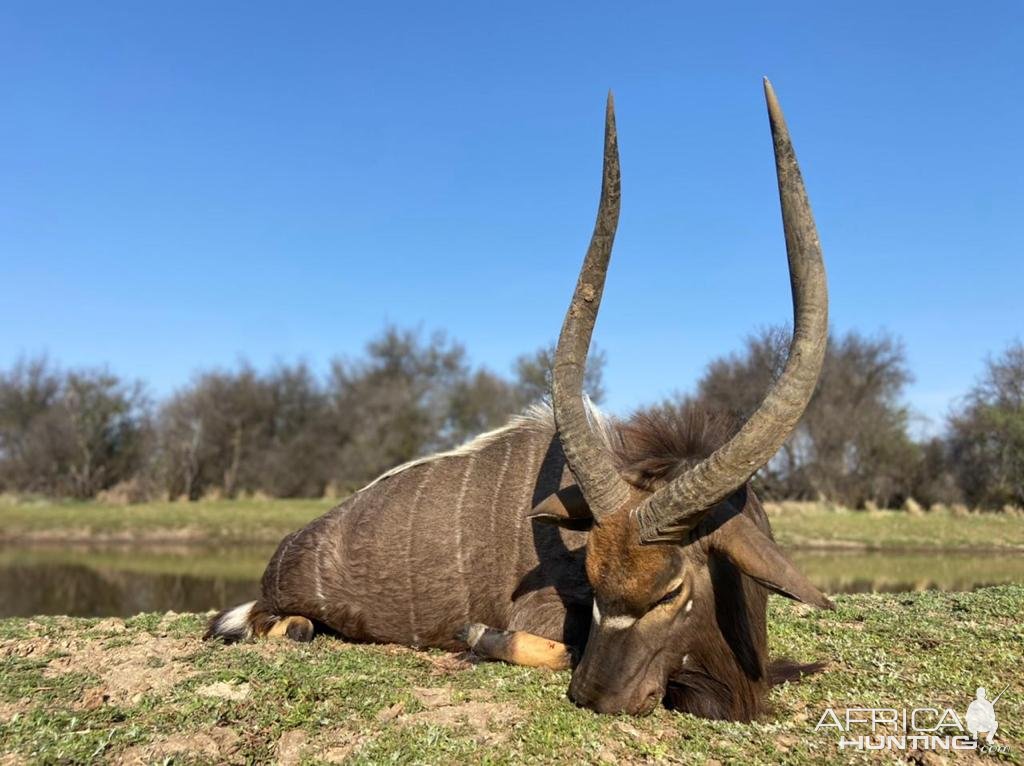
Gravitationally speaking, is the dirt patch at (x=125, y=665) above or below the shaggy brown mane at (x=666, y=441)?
below

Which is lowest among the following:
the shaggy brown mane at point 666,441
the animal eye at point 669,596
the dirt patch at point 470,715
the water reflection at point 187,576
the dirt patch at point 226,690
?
the water reflection at point 187,576

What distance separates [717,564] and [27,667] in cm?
385

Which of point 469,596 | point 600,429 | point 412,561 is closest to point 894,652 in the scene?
point 600,429

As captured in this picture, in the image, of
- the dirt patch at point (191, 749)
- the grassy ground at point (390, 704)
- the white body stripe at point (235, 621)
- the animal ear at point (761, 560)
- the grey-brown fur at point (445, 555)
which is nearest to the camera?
the dirt patch at point (191, 749)

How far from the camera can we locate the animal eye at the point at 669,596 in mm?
3928

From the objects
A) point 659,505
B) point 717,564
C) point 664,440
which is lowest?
point 717,564

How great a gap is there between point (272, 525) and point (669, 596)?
25.0 metres

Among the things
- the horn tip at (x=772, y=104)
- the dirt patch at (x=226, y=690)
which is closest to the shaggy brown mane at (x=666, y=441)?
the horn tip at (x=772, y=104)

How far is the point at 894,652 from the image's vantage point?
514 centimetres

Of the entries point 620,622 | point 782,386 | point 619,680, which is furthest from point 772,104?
point 619,680

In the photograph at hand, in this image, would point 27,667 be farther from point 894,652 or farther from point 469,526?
point 894,652

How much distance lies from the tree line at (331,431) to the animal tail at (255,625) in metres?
28.0

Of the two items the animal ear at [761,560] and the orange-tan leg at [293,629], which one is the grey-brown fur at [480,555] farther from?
the animal ear at [761,560]

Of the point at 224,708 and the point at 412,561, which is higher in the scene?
the point at 412,561
